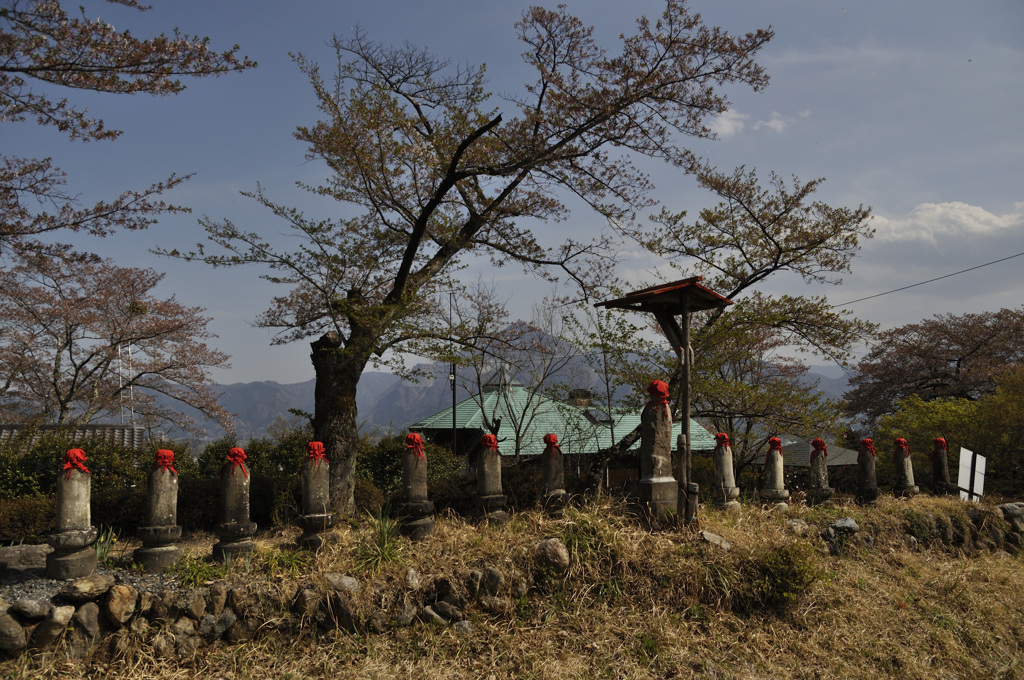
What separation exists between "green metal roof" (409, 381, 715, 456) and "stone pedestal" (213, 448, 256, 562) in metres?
8.79

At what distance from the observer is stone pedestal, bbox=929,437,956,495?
11.2m

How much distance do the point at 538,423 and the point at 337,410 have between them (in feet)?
41.3

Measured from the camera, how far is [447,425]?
78.9 feet

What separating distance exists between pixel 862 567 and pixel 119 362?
18.6 m

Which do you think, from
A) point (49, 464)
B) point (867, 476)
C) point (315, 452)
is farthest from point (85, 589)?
point (867, 476)

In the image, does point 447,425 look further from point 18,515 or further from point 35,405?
point 18,515

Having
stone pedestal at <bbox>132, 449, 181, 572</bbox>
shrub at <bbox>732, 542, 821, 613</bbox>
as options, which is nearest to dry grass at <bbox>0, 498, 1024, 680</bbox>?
shrub at <bbox>732, 542, 821, 613</bbox>

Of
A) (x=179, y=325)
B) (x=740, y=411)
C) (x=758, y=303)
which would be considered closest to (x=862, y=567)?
(x=740, y=411)

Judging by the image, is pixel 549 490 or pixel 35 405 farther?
pixel 35 405

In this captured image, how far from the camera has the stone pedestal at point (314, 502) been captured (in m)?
5.93

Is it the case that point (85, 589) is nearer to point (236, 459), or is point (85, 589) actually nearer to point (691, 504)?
point (236, 459)

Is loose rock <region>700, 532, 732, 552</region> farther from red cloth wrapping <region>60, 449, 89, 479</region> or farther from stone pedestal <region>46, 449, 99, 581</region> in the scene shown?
red cloth wrapping <region>60, 449, 89, 479</region>

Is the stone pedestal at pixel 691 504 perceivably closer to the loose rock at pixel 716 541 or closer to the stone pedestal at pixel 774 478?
the loose rock at pixel 716 541

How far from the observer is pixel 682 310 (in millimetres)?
7168
